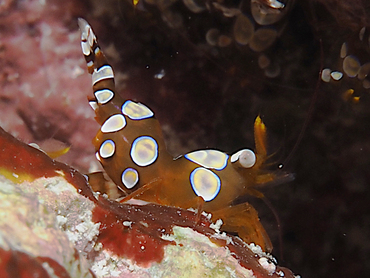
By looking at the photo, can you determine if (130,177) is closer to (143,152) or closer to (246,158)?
(143,152)

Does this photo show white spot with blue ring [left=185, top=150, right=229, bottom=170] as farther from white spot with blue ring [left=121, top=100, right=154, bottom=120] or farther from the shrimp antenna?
the shrimp antenna

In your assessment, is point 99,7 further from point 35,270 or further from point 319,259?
point 319,259

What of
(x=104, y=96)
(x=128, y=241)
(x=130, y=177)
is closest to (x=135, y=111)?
(x=104, y=96)

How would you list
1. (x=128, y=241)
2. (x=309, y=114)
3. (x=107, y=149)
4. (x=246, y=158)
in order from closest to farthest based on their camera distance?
(x=128, y=241)
(x=246, y=158)
(x=107, y=149)
(x=309, y=114)

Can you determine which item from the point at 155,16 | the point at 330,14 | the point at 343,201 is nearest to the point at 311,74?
the point at 330,14

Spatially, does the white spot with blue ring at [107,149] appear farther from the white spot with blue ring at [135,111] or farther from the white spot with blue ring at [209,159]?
the white spot with blue ring at [209,159]

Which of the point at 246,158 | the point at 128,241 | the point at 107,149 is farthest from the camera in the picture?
the point at 107,149

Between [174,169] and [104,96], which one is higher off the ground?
[104,96]

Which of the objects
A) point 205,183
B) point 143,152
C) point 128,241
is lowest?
point 205,183

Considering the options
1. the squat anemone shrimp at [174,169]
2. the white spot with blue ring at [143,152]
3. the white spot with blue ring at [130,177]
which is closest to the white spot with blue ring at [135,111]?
the squat anemone shrimp at [174,169]

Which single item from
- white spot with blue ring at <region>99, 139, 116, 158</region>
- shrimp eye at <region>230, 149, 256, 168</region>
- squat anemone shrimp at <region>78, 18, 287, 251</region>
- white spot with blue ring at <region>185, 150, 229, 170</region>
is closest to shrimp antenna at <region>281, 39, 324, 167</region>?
squat anemone shrimp at <region>78, 18, 287, 251</region>
